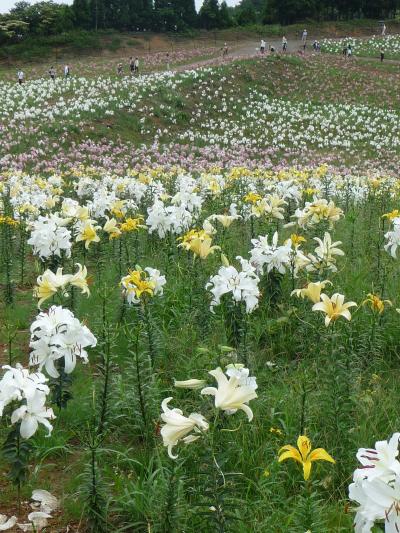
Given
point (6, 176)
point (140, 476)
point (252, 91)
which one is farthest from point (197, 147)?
point (140, 476)

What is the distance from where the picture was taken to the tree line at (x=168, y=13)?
175 feet

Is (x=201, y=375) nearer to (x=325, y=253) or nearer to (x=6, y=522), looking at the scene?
(x=325, y=253)

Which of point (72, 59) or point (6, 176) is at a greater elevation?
point (72, 59)

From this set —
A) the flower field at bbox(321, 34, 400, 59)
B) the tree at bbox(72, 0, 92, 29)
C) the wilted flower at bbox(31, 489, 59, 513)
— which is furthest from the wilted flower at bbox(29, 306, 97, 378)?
the tree at bbox(72, 0, 92, 29)

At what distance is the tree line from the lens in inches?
2098

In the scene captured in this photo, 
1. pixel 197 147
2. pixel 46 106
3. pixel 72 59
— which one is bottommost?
pixel 197 147

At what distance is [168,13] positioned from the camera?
59.2 metres

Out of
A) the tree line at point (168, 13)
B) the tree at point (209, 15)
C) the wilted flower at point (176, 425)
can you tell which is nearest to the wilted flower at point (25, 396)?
the wilted flower at point (176, 425)

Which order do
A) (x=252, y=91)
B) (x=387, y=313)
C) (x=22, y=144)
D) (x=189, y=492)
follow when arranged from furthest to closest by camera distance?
1. (x=252, y=91)
2. (x=22, y=144)
3. (x=387, y=313)
4. (x=189, y=492)

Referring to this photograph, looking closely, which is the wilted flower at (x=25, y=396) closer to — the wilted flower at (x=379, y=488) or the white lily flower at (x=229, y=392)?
the white lily flower at (x=229, y=392)

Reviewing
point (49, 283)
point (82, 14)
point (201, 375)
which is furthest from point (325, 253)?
point (82, 14)

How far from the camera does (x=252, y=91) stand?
99.2 feet

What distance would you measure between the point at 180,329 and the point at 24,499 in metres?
1.74

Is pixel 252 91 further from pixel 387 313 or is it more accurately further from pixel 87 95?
pixel 387 313
